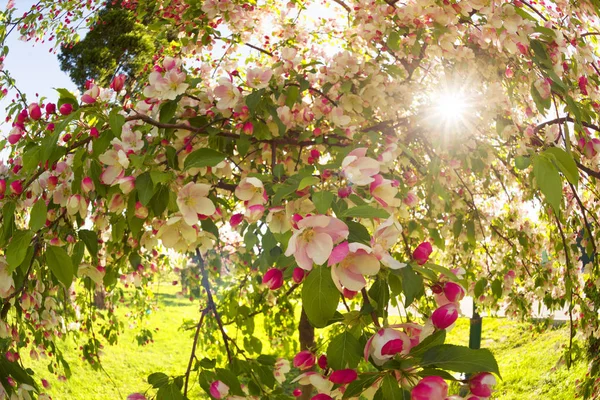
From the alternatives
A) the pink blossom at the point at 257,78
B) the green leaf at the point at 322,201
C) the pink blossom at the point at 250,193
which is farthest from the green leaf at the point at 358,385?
the pink blossom at the point at 257,78

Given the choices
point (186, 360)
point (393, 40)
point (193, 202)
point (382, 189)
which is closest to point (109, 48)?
point (186, 360)

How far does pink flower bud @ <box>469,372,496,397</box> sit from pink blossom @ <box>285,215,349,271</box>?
0.88 feet

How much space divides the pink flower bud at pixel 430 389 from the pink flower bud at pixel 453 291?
0.17m

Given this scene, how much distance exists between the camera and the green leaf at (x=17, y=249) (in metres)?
0.88

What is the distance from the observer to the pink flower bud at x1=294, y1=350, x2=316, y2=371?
90cm

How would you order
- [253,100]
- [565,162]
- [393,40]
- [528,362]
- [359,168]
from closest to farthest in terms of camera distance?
[359,168] → [565,162] → [253,100] → [393,40] → [528,362]

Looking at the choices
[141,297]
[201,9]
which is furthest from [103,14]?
[201,9]

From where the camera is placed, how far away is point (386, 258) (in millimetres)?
663

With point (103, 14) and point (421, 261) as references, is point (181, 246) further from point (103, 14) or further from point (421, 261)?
point (103, 14)

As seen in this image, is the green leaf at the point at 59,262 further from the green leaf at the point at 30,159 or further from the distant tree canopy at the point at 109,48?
the distant tree canopy at the point at 109,48

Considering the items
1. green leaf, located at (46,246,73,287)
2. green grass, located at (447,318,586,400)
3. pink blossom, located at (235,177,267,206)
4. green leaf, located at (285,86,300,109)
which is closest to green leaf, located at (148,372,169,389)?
green leaf, located at (46,246,73,287)

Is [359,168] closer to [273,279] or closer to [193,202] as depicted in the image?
[273,279]

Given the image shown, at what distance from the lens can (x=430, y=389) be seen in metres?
0.61

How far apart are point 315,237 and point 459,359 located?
22 centimetres
